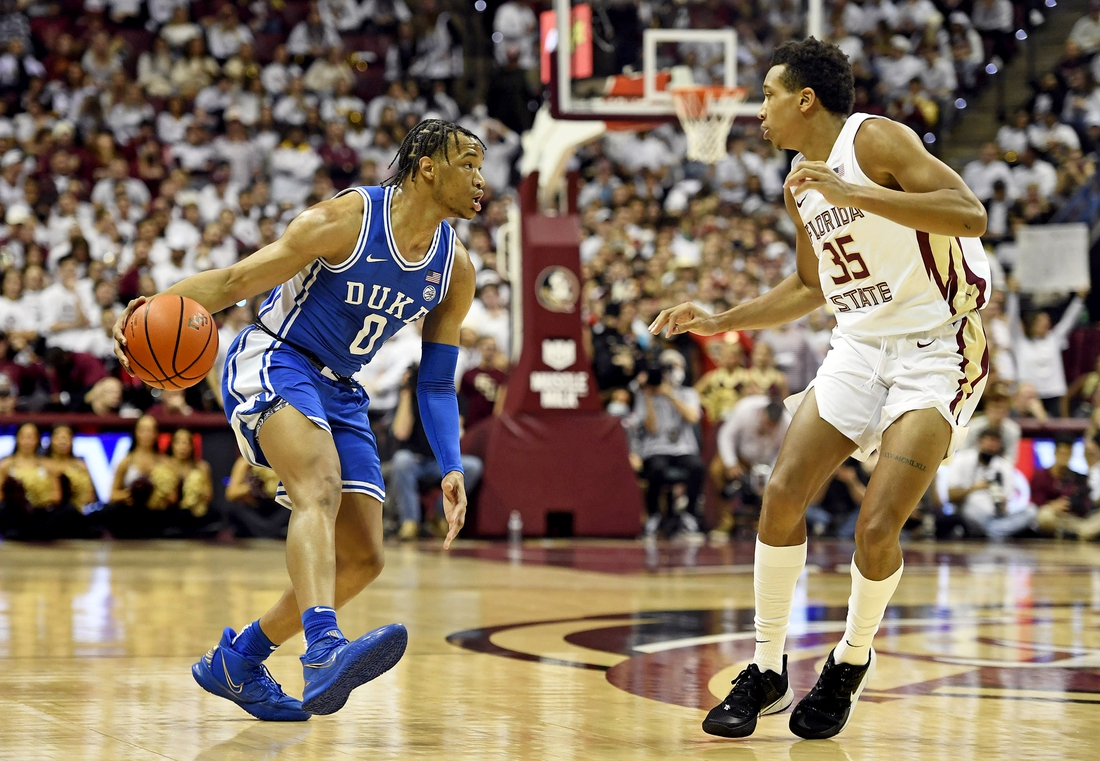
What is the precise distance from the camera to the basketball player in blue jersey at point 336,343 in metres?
4.49

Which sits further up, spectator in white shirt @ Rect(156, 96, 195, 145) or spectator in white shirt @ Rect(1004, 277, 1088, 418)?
spectator in white shirt @ Rect(156, 96, 195, 145)

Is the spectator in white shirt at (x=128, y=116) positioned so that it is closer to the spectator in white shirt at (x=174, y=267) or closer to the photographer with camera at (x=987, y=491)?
the spectator in white shirt at (x=174, y=267)

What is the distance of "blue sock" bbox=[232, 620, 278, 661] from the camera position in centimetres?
464

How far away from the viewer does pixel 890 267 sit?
4.58 metres

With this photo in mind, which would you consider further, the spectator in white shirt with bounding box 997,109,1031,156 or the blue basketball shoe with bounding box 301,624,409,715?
the spectator in white shirt with bounding box 997,109,1031,156

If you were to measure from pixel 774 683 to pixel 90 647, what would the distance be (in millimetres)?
3109

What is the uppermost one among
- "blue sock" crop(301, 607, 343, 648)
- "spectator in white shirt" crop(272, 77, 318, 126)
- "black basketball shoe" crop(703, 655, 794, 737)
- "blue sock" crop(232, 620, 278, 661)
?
"spectator in white shirt" crop(272, 77, 318, 126)

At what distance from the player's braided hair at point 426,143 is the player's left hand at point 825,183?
1.12 meters

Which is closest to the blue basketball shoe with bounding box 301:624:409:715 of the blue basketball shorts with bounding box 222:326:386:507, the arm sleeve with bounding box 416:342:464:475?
the blue basketball shorts with bounding box 222:326:386:507

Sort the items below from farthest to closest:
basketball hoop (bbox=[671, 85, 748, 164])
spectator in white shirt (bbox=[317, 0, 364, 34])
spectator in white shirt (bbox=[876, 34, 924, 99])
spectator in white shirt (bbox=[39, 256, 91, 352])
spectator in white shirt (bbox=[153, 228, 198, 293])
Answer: spectator in white shirt (bbox=[317, 0, 364, 34]) < spectator in white shirt (bbox=[876, 34, 924, 99]) < spectator in white shirt (bbox=[153, 228, 198, 293]) < spectator in white shirt (bbox=[39, 256, 91, 352]) < basketball hoop (bbox=[671, 85, 748, 164])

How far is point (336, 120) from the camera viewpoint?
18.8 m

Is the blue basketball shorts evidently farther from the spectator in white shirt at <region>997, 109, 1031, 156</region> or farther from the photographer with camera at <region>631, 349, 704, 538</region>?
the spectator in white shirt at <region>997, 109, 1031, 156</region>

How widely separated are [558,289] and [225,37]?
8219mm

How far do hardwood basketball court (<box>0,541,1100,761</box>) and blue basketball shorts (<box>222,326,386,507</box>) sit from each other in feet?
2.71
